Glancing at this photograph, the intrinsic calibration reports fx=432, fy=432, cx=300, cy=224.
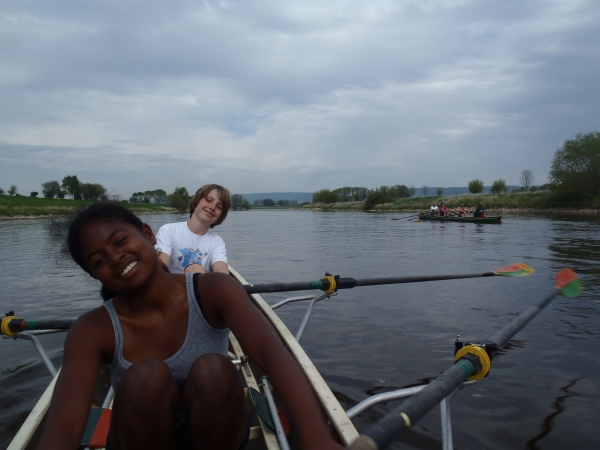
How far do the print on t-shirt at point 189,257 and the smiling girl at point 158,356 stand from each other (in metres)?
2.16

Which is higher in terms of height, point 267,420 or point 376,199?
point 376,199

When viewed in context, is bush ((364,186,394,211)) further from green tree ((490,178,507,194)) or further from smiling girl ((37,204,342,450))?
smiling girl ((37,204,342,450))

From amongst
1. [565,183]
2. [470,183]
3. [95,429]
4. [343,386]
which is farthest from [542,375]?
[470,183]

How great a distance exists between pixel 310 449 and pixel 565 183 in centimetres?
4943

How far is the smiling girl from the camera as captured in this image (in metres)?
1.46

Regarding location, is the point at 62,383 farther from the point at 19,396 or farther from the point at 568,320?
the point at 568,320

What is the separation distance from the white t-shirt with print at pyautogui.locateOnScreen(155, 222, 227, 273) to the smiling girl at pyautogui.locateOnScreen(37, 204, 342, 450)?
2173 mm

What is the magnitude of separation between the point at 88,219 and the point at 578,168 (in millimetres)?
50248

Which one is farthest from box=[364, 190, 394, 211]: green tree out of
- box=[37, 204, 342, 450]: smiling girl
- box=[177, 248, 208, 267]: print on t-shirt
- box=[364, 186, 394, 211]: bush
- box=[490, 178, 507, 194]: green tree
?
box=[37, 204, 342, 450]: smiling girl

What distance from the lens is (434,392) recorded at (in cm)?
155

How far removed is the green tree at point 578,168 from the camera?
1628 inches

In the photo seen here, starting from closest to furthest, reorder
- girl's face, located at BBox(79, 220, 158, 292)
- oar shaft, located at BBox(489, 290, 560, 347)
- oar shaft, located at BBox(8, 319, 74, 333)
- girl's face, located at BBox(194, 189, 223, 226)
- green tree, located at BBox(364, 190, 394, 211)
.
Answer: girl's face, located at BBox(79, 220, 158, 292) → oar shaft, located at BBox(489, 290, 560, 347) → oar shaft, located at BBox(8, 319, 74, 333) → girl's face, located at BBox(194, 189, 223, 226) → green tree, located at BBox(364, 190, 394, 211)

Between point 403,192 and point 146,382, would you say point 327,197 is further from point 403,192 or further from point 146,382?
point 146,382

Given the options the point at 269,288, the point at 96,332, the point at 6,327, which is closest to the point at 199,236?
the point at 269,288
